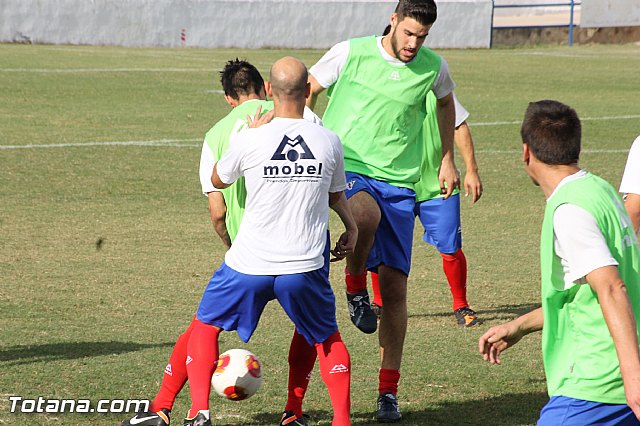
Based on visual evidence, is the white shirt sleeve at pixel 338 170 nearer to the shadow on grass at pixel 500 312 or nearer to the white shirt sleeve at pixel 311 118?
the white shirt sleeve at pixel 311 118

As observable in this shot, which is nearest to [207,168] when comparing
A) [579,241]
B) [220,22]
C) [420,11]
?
[420,11]

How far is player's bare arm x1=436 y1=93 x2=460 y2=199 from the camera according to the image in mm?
7273

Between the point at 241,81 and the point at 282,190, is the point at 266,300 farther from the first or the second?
the point at 241,81

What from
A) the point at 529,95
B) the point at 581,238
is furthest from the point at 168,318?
the point at 529,95

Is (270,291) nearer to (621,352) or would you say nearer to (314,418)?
(314,418)

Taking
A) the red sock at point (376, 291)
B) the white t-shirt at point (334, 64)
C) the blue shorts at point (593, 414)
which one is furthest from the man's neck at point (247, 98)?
the blue shorts at point (593, 414)

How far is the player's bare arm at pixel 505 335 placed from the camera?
4.62m

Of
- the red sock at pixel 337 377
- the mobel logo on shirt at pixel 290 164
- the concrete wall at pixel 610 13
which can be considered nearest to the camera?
the mobel logo on shirt at pixel 290 164

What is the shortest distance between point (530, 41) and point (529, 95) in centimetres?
1801

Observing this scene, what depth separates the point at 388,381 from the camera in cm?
653

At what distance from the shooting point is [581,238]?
411cm

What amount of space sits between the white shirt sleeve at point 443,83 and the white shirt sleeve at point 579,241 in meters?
2.95

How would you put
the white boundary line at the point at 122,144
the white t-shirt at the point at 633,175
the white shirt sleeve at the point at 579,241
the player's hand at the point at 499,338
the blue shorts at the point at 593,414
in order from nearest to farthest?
the white shirt sleeve at the point at 579,241, the blue shorts at the point at 593,414, the player's hand at the point at 499,338, the white t-shirt at the point at 633,175, the white boundary line at the point at 122,144

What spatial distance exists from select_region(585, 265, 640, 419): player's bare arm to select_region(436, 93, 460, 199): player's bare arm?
10.6 feet
